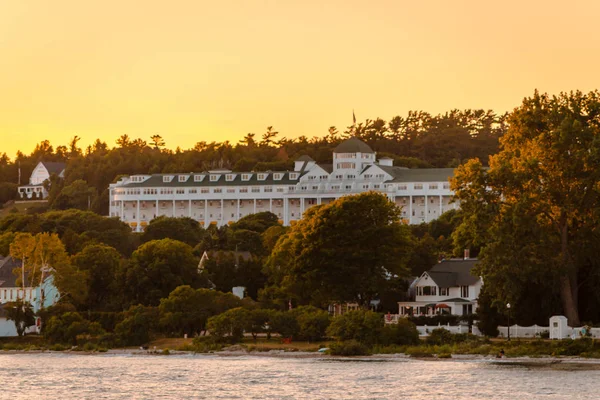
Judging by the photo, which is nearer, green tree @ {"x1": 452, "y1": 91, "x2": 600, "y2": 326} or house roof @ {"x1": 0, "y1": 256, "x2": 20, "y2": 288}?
green tree @ {"x1": 452, "y1": 91, "x2": 600, "y2": 326}

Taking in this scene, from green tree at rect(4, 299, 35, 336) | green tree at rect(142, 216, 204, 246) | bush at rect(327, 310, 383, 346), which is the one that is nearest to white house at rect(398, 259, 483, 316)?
bush at rect(327, 310, 383, 346)

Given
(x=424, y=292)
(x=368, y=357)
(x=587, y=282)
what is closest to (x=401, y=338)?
(x=368, y=357)

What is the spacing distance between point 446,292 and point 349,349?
81.2 ft

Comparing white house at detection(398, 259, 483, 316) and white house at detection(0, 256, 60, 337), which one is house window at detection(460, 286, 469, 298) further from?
white house at detection(0, 256, 60, 337)

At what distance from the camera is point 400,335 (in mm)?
94625

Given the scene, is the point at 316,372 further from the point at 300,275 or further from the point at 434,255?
the point at 434,255

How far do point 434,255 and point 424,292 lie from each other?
34.8 ft

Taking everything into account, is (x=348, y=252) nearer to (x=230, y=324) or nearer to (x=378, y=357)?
(x=230, y=324)

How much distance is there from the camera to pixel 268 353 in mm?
94750

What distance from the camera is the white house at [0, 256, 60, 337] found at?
113 m

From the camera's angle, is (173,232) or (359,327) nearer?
(359,327)

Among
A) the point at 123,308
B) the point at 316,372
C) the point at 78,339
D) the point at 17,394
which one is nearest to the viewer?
the point at 17,394

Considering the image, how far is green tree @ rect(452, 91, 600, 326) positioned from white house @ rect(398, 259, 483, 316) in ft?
65.3

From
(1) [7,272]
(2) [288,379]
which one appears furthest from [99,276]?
(2) [288,379]
